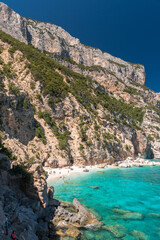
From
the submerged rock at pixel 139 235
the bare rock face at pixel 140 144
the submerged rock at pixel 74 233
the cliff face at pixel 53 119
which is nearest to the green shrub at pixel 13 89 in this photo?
the cliff face at pixel 53 119

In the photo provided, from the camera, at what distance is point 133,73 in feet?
375

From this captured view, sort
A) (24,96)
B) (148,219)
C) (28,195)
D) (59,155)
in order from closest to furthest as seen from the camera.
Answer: (28,195)
(148,219)
(24,96)
(59,155)

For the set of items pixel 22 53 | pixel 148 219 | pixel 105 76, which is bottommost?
pixel 148 219

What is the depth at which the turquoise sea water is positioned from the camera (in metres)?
9.31

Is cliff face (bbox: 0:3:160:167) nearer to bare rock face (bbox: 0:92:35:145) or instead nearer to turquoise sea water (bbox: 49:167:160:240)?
bare rock face (bbox: 0:92:35:145)

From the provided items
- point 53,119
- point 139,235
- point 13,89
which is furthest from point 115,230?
point 53,119

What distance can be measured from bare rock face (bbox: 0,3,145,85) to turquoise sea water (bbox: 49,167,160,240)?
71.8 m

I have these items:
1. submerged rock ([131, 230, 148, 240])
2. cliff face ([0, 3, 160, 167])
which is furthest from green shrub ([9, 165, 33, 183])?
submerged rock ([131, 230, 148, 240])

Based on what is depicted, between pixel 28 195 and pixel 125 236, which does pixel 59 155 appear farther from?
pixel 125 236

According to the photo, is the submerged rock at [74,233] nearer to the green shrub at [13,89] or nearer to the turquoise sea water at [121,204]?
the turquoise sea water at [121,204]

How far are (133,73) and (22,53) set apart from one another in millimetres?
94130

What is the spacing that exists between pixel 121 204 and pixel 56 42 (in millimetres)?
86694

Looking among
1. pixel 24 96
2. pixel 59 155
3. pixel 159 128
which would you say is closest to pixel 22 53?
pixel 24 96

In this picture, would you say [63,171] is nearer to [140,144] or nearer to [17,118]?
[17,118]
